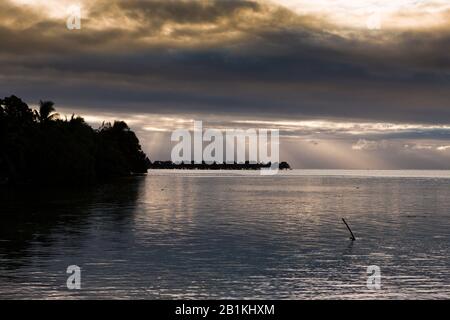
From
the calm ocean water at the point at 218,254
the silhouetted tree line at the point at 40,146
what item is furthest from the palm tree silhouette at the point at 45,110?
→ the calm ocean water at the point at 218,254

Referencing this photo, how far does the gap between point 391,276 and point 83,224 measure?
34.7 meters

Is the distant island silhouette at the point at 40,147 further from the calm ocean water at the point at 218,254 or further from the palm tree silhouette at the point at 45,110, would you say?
the calm ocean water at the point at 218,254

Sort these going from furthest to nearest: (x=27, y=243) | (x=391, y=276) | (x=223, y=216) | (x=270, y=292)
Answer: (x=223, y=216), (x=27, y=243), (x=391, y=276), (x=270, y=292)

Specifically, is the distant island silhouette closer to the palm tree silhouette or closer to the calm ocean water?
the palm tree silhouette

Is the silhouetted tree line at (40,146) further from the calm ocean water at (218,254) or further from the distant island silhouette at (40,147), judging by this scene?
the calm ocean water at (218,254)

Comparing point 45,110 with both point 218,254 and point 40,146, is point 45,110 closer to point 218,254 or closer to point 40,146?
point 40,146

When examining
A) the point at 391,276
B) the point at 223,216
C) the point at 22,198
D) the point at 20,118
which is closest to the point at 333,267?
the point at 391,276

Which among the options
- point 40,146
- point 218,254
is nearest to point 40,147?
point 40,146

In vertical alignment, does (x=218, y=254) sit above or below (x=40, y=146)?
below

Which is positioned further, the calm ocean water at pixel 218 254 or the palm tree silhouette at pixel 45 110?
the palm tree silhouette at pixel 45 110

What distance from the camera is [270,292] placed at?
27578mm

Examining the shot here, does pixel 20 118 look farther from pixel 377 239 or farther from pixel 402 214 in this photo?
pixel 377 239

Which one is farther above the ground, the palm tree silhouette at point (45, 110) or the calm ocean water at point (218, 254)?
the palm tree silhouette at point (45, 110)

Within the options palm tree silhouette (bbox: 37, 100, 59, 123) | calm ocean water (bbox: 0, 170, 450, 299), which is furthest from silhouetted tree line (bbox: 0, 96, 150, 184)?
calm ocean water (bbox: 0, 170, 450, 299)
